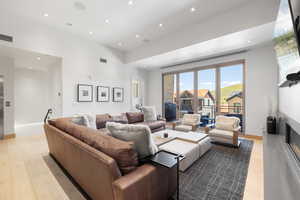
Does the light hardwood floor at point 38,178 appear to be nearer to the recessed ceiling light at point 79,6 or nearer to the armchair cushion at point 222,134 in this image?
the armchair cushion at point 222,134

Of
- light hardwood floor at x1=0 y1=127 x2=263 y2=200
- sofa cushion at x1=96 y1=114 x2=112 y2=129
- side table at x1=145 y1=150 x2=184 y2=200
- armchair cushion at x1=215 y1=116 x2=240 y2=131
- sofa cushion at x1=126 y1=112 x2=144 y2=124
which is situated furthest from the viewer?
sofa cushion at x1=126 y1=112 x2=144 y2=124

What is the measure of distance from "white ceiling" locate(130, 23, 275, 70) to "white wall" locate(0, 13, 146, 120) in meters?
1.95

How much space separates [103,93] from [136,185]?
5224 millimetres

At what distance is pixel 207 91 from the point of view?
580cm

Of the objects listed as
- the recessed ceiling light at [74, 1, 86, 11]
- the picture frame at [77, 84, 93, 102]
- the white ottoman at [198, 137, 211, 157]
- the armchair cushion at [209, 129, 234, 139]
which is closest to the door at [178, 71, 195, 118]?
the armchair cushion at [209, 129, 234, 139]

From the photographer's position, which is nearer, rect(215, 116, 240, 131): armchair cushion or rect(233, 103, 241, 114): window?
rect(215, 116, 240, 131): armchair cushion

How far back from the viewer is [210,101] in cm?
573

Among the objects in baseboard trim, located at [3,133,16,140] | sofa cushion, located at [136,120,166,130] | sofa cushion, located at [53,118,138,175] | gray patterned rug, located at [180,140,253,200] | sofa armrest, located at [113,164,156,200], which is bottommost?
gray patterned rug, located at [180,140,253,200]

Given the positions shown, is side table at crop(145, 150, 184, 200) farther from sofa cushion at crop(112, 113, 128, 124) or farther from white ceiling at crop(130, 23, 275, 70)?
white ceiling at crop(130, 23, 275, 70)

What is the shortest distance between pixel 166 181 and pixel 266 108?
466 centimetres

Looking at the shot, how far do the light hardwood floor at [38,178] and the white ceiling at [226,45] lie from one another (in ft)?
10.2

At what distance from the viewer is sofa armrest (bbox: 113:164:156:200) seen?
107 cm

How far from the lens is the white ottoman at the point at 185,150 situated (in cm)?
243

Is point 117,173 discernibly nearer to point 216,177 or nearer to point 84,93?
point 216,177
